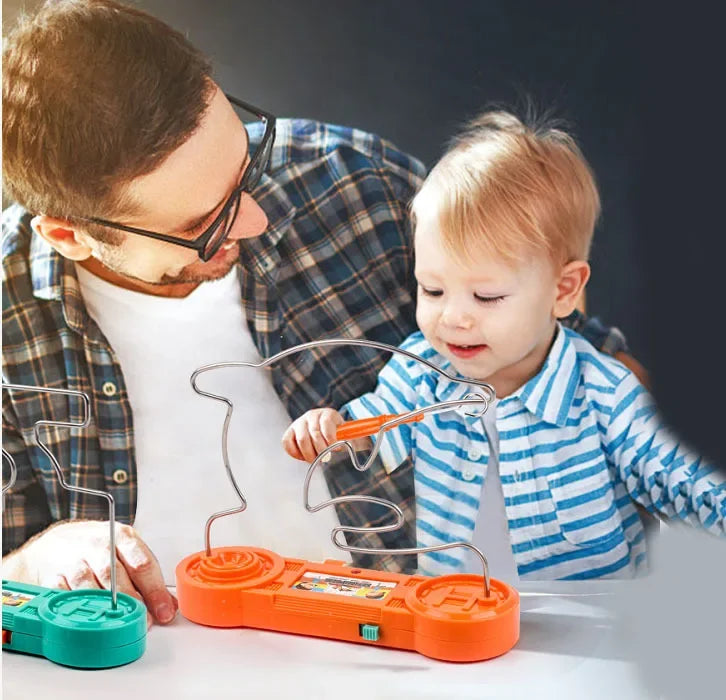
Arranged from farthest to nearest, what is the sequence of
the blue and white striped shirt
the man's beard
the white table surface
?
the man's beard → the blue and white striped shirt → the white table surface

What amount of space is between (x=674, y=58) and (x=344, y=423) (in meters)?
0.49

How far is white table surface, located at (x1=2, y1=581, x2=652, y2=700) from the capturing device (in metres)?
1.05

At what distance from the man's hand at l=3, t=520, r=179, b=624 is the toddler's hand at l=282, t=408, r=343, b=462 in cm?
20

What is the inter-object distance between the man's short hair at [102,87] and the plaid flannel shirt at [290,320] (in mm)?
97

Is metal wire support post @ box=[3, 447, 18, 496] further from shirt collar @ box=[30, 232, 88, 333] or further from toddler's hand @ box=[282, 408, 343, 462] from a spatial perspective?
toddler's hand @ box=[282, 408, 343, 462]

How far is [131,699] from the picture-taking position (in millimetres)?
1048

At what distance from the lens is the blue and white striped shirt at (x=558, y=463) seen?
45.2 inches

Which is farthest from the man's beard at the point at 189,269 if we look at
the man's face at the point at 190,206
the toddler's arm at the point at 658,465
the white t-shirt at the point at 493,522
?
the toddler's arm at the point at 658,465

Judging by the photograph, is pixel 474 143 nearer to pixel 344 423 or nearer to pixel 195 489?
pixel 344 423

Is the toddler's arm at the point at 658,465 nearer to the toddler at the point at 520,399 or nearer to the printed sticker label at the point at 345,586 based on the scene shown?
the toddler at the point at 520,399

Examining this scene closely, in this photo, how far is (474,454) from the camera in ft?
3.95

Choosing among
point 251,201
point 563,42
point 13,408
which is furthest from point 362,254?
point 13,408

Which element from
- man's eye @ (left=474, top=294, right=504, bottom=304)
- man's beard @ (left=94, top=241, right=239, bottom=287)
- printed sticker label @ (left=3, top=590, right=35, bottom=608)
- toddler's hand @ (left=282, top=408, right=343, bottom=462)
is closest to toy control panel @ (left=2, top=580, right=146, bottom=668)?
printed sticker label @ (left=3, top=590, right=35, bottom=608)

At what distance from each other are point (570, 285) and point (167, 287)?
45 centimetres
